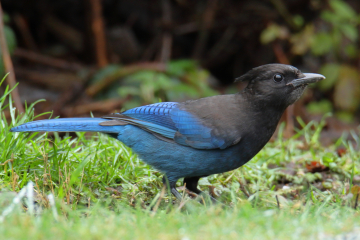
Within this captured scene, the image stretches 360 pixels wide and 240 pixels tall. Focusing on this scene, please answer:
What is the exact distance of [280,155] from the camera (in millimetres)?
4551

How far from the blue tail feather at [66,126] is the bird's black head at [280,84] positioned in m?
1.12

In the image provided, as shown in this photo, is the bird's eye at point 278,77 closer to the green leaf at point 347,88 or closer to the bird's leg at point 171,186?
the bird's leg at point 171,186

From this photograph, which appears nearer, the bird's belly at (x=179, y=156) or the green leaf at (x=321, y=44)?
the bird's belly at (x=179, y=156)

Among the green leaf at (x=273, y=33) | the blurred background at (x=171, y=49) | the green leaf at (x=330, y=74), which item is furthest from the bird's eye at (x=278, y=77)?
the green leaf at (x=330, y=74)

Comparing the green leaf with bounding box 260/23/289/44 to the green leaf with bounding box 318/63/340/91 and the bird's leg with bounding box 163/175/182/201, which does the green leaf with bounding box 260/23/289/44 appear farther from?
the bird's leg with bounding box 163/175/182/201

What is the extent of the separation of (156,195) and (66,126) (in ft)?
2.73

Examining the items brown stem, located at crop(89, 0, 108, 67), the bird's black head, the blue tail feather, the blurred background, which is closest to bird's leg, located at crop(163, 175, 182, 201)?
the blue tail feather

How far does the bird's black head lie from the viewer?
360 centimetres

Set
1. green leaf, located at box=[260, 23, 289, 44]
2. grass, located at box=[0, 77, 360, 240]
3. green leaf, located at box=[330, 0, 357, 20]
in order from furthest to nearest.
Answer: green leaf, located at box=[260, 23, 289, 44] → green leaf, located at box=[330, 0, 357, 20] → grass, located at box=[0, 77, 360, 240]

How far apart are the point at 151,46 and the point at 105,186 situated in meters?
4.98

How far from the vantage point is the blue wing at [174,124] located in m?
3.48

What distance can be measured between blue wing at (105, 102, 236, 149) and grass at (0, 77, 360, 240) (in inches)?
14.8

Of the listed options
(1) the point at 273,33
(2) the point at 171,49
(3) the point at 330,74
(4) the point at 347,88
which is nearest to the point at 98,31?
(2) the point at 171,49

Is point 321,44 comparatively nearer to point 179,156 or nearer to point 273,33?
point 273,33
